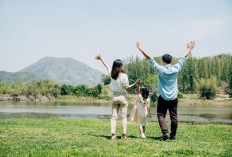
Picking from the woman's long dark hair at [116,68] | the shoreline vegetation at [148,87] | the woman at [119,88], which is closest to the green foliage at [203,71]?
the shoreline vegetation at [148,87]

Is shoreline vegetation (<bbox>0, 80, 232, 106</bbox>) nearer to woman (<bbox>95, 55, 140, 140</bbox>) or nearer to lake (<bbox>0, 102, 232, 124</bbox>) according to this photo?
lake (<bbox>0, 102, 232, 124</bbox>)

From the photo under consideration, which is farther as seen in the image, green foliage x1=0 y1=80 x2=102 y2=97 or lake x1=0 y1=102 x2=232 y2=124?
green foliage x1=0 y1=80 x2=102 y2=97

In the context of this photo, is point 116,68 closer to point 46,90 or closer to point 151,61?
point 151,61

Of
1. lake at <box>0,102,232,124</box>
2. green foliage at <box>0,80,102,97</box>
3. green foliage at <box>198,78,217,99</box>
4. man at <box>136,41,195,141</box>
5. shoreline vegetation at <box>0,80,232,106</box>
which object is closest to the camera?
man at <box>136,41,195,141</box>

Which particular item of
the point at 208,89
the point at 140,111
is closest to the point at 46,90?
the point at 208,89

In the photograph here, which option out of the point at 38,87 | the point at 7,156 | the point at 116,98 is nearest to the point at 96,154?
the point at 7,156

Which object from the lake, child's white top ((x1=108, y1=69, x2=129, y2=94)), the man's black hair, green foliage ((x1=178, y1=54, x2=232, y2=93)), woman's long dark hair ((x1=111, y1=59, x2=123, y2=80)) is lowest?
the lake

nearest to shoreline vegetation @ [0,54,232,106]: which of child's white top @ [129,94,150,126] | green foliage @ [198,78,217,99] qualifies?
green foliage @ [198,78,217,99]

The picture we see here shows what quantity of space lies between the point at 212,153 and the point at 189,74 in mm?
90678

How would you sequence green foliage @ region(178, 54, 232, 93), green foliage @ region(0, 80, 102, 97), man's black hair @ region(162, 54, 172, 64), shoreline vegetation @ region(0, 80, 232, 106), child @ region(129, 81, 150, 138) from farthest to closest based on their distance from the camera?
green foliage @ region(178, 54, 232, 93), green foliage @ region(0, 80, 102, 97), shoreline vegetation @ region(0, 80, 232, 106), child @ region(129, 81, 150, 138), man's black hair @ region(162, 54, 172, 64)

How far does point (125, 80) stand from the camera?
718 cm

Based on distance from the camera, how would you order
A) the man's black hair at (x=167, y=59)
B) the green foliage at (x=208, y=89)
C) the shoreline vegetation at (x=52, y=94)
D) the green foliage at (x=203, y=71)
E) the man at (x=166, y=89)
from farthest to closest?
the green foliage at (x=203, y=71), the shoreline vegetation at (x=52, y=94), the green foliage at (x=208, y=89), the man's black hair at (x=167, y=59), the man at (x=166, y=89)

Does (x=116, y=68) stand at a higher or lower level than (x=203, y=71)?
lower

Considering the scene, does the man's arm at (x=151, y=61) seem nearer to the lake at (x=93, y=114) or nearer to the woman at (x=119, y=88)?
the woman at (x=119, y=88)
